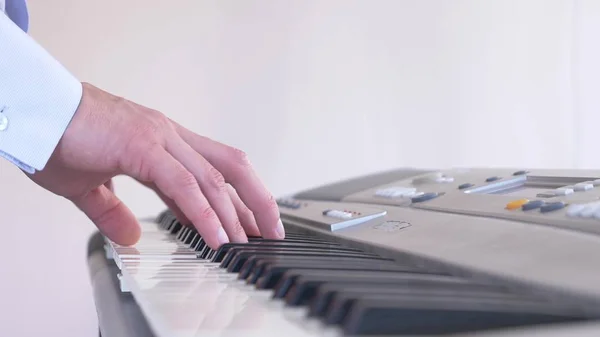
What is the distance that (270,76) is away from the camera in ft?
7.67

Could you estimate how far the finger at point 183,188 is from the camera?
2.43 ft

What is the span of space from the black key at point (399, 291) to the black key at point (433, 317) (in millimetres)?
32

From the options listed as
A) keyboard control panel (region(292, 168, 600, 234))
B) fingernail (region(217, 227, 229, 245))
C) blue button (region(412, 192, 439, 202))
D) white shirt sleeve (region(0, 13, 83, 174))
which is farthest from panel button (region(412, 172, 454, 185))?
white shirt sleeve (region(0, 13, 83, 174))

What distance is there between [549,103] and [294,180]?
1.06 metres

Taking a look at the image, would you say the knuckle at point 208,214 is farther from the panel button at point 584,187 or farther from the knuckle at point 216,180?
the panel button at point 584,187

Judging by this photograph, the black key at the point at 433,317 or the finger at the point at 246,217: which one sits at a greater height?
the black key at the point at 433,317

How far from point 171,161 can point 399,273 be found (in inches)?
14.1

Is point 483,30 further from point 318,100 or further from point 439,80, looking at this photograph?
point 318,100

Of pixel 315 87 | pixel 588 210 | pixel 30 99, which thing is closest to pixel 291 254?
pixel 588 210

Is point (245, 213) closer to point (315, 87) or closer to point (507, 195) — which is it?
point (507, 195)

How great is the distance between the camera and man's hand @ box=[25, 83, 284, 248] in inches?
30.0

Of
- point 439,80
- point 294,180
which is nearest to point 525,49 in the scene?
point 439,80

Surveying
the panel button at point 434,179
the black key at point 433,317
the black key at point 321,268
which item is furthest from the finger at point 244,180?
the black key at point 433,317

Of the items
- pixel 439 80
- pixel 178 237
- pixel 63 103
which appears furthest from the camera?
pixel 439 80
